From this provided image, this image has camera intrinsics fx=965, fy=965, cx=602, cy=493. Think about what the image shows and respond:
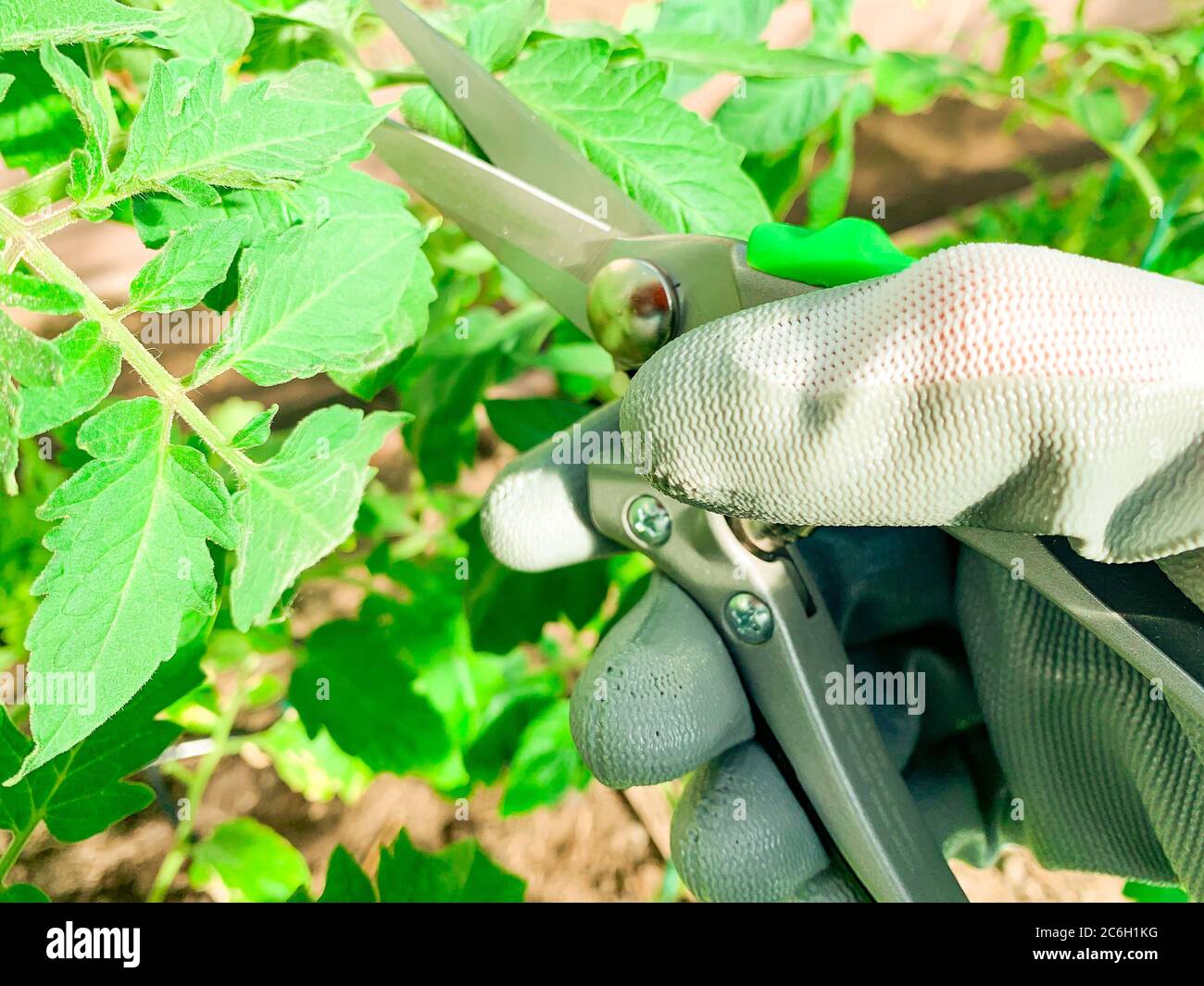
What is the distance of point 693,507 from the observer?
46 centimetres

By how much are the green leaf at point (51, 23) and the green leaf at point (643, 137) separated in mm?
218

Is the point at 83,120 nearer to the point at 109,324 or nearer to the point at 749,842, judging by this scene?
the point at 109,324

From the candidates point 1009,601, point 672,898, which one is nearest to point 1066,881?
point 672,898

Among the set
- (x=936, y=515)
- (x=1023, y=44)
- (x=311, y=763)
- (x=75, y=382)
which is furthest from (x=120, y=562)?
(x=1023, y=44)

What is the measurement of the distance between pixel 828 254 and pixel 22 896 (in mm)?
469

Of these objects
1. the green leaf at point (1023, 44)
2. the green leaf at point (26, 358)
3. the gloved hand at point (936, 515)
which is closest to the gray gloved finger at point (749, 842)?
the gloved hand at point (936, 515)

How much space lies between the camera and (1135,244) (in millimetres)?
973

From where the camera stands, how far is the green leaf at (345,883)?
0.51 meters

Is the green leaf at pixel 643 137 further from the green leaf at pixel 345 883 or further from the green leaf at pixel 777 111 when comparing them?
the green leaf at pixel 345 883

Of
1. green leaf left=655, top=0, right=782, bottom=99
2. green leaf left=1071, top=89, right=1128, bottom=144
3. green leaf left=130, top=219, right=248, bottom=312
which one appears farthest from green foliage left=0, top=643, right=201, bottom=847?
green leaf left=1071, top=89, right=1128, bottom=144

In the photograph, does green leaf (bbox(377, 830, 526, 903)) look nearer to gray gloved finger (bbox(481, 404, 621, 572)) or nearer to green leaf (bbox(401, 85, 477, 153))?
gray gloved finger (bbox(481, 404, 621, 572))

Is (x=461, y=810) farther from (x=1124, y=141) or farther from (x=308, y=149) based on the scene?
(x=1124, y=141)

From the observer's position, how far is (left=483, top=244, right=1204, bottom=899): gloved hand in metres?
0.31

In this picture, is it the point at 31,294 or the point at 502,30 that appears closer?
the point at 31,294
